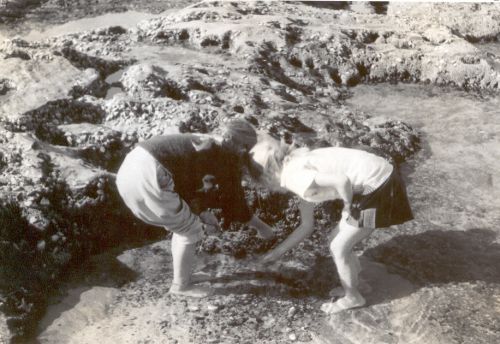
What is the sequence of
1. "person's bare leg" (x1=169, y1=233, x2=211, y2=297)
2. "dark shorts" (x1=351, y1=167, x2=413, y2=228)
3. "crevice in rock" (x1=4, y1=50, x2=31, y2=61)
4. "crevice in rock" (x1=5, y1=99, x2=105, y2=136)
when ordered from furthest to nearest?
"crevice in rock" (x1=4, y1=50, x2=31, y2=61) < "crevice in rock" (x1=5, y1=99, x2=105, y2=136) < "person's bare leg" (x1=169, y1=233, x2=211, y2=297) < "dark shorts" (x1=351, y1=167, x2=413, y2=228)

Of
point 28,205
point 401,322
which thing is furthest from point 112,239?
point 401,322

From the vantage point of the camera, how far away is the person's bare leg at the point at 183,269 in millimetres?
2449

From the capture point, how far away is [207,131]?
3.44 m

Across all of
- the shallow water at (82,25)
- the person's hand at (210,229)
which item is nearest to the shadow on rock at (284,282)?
the person's hand at (210,229)

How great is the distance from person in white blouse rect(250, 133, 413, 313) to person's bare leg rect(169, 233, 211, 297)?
472mm

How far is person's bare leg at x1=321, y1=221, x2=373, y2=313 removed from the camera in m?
2.38

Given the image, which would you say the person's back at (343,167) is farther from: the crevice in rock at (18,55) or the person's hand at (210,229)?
the crevice in rock at (18,55)

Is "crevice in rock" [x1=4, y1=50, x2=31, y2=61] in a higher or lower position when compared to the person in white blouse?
higher

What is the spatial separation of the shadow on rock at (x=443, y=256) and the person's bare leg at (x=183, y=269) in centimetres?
99

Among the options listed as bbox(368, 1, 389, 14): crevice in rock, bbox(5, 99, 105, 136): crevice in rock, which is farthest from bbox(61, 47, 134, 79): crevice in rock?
bbox(368, 1, 389, 14): crevice in rock

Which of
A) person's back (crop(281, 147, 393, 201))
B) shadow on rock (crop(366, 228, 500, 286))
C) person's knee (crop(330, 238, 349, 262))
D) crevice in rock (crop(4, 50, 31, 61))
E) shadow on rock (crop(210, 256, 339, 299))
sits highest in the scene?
crevice in rock (crop(4, 50, 31, 61))

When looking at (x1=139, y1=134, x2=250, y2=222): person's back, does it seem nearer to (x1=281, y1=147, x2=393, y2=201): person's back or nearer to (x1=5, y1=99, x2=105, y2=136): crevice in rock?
(x1=281, y1=147, x2=393, y2=201): person's back

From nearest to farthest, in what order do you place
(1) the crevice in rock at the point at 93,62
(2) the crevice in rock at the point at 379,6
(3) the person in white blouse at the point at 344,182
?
1. (3) the person in white blouse at the point at 344,182
2. (1) the crevice in rock at the point at 93,62
3. (2) the crevice in rock at the point at 379,6

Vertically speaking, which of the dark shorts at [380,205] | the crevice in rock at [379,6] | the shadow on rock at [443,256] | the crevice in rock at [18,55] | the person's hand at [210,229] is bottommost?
the shadow on rock at [443,256]
